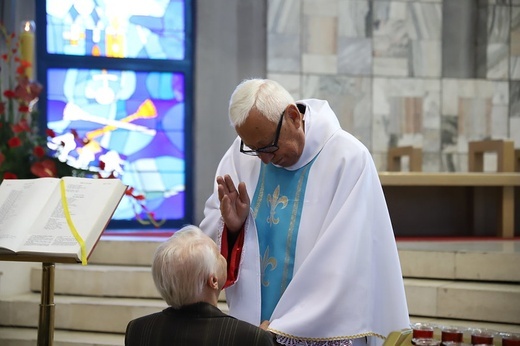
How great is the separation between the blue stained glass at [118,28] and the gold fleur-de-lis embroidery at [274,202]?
20.0ft

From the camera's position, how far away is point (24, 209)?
3.65 meters

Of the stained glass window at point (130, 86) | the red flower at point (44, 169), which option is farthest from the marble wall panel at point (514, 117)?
the red flower at point (44, 169)

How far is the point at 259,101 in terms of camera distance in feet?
11.0

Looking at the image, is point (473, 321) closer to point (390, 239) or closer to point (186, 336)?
point (390, 239)

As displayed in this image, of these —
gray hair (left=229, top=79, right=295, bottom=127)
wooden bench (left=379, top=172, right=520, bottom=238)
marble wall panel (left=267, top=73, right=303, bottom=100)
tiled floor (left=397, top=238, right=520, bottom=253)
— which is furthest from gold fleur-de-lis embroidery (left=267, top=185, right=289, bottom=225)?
marble wall panel (left=267, top=73, right=303, bottom=100)

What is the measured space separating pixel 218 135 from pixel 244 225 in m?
5.72

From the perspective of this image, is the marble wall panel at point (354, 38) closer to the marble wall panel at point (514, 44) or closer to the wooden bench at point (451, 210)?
the marble wall panel at point (514, 44)

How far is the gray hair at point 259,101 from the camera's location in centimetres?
333

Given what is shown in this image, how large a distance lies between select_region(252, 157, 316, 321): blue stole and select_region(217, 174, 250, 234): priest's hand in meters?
0.12

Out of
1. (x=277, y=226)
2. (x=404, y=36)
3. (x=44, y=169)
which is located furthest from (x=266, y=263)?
(x=404, y=36)

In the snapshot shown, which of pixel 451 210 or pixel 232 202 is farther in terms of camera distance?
pixel 451 210

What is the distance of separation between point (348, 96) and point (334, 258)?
607 cm

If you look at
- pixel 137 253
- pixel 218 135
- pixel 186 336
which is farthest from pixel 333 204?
pixel 218 135

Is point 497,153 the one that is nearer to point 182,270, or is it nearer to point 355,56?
point 355,56
